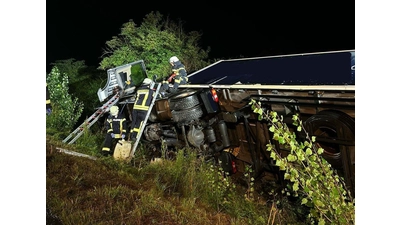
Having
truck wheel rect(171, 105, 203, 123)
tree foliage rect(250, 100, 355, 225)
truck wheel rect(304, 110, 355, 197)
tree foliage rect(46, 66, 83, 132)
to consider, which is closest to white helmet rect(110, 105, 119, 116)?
truck wheel rect(171, 105, 203, 123)

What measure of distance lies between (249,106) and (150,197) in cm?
184

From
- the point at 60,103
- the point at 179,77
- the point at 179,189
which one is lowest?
the point at 179,189

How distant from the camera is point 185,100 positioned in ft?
15.7

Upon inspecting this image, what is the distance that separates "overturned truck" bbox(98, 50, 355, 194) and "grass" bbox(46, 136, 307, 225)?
1.91ft

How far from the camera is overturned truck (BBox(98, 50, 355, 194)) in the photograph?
3.14m

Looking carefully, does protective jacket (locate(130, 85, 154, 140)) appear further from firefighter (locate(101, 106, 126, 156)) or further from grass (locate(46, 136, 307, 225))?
grass (locate(46, 136, 307, 225))

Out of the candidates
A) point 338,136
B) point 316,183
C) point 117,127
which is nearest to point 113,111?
point 117,127

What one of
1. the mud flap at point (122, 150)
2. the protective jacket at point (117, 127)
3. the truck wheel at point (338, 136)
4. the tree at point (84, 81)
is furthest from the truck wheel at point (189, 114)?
the tree at point (84, 81)

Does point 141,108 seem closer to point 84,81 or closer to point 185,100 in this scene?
point 185,100

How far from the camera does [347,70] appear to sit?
3.46 meters

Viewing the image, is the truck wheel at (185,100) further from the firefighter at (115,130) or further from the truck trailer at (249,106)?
the firefighter at (115,130)

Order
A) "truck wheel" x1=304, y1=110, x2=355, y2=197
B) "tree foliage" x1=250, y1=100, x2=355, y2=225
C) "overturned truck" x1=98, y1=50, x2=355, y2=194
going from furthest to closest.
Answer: "overturned truck" x1=98, y1=50, x2=355, y2=194 < "truck wheel" x1=304, y1=110, x2=355, y2=197 < "tree foliage" x1=250, y1=100, x2=355, y2=225

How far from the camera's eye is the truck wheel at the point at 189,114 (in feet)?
15.6
